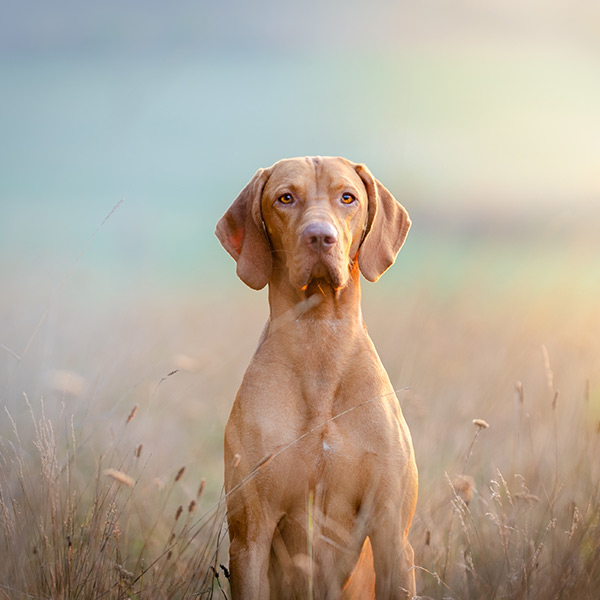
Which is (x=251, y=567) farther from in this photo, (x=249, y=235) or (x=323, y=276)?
(x=249, y=235)

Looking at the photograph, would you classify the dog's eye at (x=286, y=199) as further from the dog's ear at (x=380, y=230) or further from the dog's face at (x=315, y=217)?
the dog's ear at (x=380, y=230)

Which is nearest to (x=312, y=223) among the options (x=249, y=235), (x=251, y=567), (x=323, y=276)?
(x=323, y=276)

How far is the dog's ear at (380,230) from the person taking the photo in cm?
386

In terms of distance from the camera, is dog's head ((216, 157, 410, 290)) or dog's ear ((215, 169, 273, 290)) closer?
dog's head ((216, 157, 410, 290))

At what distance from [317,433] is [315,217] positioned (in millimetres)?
932

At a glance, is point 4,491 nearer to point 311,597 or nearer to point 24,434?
point 24,434

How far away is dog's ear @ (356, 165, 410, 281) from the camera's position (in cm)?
386

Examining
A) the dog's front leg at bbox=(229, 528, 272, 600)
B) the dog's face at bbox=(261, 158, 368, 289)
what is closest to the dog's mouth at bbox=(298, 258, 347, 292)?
the dog's face at bbox=(261, 158, 368, 289)

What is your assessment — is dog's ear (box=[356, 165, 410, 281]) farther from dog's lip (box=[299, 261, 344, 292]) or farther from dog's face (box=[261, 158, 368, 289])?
dog's lip (box=[299, 261, 344, 292])

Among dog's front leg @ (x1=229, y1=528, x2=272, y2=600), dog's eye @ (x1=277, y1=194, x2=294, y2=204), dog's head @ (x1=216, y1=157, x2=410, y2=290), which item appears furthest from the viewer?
dog's eye @ (x1=277, y1=194, x2=294, y2=204)

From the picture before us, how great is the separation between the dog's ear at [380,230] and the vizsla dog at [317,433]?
16mm

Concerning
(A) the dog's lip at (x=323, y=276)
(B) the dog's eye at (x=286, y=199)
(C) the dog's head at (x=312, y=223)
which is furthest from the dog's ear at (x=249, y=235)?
(A) the dog's lip at (x=323, y=276)

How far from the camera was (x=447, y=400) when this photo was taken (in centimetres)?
671

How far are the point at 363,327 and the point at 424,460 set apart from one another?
170cm
